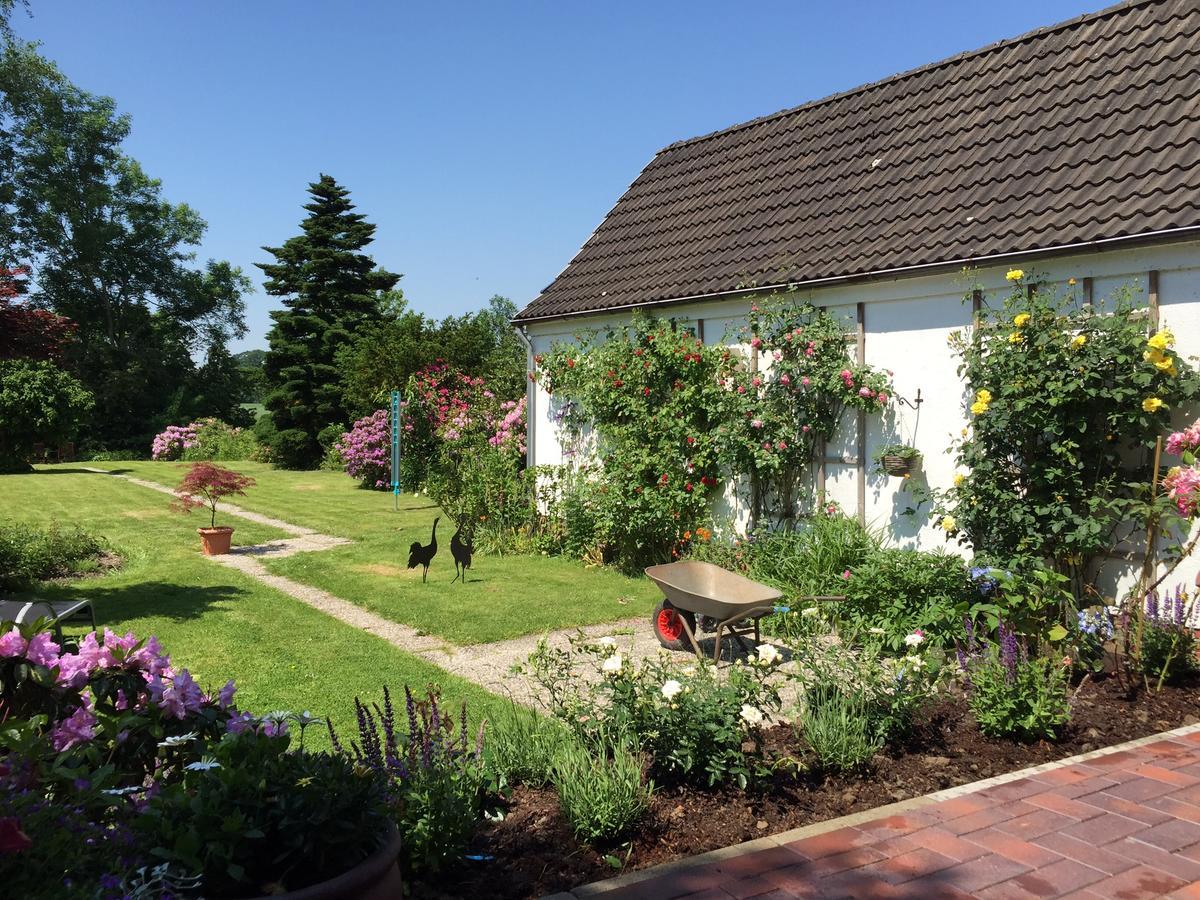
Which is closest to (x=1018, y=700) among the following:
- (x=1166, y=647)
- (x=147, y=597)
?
(x=1166, y=647)

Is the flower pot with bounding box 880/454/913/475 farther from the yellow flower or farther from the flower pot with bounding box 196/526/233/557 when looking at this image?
the flower pot with bounding box 196/526/233/557

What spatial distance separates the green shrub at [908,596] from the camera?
20.6 feet

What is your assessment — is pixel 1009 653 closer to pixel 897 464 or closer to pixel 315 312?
pixel 897 464

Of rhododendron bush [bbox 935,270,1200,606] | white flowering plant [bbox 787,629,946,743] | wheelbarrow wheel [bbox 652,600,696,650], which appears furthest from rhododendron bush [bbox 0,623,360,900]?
rhododendron bush [bbox 935,270,1200,606]

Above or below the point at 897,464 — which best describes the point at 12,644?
below

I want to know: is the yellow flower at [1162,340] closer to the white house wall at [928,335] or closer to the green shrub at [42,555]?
the white house wall at [928,335]

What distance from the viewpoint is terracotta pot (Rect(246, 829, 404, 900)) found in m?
2.18

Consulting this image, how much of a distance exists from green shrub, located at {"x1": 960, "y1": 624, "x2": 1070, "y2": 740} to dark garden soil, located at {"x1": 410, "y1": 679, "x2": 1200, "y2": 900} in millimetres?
86

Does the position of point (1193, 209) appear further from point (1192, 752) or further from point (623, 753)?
point (623, 753)

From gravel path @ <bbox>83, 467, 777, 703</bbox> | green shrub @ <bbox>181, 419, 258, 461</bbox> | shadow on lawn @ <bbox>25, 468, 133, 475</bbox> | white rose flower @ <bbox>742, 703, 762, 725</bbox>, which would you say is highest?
green shrub @ <bbox>181, 419, 258, 461</bbox>

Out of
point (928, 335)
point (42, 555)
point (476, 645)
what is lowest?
point (476, 645)

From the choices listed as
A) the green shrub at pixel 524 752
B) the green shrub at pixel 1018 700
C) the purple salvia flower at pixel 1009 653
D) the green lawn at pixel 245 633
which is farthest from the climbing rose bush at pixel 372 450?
the green shrub at pixel 1018 700

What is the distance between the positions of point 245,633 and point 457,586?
Result: 8.76 feet

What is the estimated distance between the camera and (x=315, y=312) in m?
34.2
